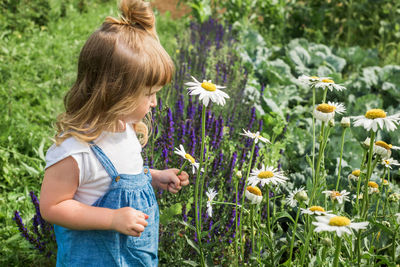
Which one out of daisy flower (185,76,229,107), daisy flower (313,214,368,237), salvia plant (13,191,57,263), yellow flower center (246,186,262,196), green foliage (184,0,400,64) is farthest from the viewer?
green foliage (184,0,400,64)

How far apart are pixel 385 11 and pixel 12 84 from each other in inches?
181

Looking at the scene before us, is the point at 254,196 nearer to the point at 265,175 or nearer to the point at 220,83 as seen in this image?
the point at 265,175

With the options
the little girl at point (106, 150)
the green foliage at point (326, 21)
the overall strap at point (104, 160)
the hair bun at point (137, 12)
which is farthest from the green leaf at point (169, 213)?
the green foliage at point (326, 21)

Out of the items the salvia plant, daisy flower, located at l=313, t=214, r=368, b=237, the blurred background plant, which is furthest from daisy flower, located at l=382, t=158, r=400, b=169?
the salvia plant

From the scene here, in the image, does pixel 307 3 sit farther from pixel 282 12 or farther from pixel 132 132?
pixel 132 132

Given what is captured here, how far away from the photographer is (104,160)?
4.40 feet

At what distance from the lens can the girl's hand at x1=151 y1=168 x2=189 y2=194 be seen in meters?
1.59

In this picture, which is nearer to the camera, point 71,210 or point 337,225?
point 337,225

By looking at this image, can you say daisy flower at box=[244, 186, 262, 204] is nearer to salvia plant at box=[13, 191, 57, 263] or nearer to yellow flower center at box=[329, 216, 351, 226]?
yellow flower center at box=[329, 216, 351, 226]

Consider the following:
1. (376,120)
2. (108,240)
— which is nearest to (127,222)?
(108,240)

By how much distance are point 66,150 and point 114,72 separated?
27cm

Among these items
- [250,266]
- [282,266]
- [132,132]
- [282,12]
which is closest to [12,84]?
[132,132]

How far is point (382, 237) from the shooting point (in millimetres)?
2059

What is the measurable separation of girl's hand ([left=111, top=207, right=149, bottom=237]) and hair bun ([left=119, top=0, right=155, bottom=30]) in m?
0.59
